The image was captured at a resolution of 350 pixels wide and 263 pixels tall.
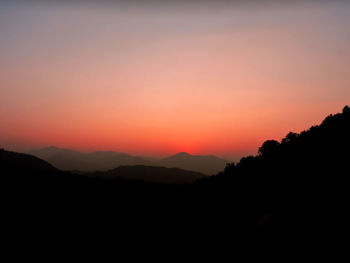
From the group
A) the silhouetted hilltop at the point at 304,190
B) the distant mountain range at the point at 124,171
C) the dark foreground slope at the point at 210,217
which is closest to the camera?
the silhouetted hilltop at the point at 304,190

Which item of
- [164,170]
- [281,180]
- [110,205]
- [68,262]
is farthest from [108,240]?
[164,170]

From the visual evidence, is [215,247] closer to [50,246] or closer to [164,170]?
[50,246]

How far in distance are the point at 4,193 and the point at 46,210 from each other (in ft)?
29.7

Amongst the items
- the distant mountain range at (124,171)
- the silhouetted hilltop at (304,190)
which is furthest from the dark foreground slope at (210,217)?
the distant mountain range at (124,171)

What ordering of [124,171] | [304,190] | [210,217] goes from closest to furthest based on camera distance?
[304,190] < [210,217] < [124,171]

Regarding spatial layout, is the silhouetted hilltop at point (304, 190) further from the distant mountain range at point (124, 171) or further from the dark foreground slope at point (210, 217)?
the distant mountain range at point (124, 171)

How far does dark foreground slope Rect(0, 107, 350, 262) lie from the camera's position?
13656mm

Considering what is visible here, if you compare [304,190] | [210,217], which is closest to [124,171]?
[210,217]

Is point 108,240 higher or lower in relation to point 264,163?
lower

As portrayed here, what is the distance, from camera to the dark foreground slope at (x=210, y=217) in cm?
1366

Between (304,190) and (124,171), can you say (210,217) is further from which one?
(124,171)

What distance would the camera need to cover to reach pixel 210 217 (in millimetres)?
23922

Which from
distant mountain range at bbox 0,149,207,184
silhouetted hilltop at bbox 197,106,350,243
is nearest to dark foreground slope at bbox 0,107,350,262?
silhouetted hilltop at bbox 197,106,350,243

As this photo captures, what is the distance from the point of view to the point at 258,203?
72.3ft
